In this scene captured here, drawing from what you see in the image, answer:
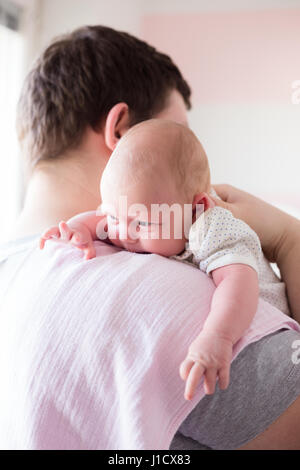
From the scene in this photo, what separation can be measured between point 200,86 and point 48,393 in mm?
2344

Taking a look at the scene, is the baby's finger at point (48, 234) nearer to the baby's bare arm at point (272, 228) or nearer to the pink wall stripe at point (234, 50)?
the baby's bare arm at point (272, 228)

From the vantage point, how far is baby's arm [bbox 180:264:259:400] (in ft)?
1.91

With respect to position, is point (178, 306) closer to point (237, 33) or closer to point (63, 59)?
point (63, 59)

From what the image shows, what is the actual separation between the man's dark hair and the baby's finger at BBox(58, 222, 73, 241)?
0.30 m

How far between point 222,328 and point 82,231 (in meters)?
0.32

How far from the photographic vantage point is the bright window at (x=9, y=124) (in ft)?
9.59

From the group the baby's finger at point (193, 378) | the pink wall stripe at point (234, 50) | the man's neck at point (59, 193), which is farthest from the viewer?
the pink wall stripe at point (234, 50)

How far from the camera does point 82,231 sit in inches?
32.5

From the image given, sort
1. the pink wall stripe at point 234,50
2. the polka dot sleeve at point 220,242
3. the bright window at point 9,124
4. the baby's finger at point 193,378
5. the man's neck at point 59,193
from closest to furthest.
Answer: the baby's finger at point 193,378 < the polka dot sleeve at point 220,242 < the man's neck at point 59,193 < the pink wall stripe at point 234,50 < the bright window at point 9,124

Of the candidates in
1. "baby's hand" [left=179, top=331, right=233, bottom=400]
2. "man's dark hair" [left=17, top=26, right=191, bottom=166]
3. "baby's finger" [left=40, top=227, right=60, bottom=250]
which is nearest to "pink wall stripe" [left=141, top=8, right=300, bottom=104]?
"man's dark hair" [left=17, top=26, right=191, bottom=166]

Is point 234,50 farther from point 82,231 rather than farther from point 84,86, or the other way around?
point 82,231

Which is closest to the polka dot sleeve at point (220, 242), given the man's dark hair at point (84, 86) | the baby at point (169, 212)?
the baby at point (169, 212)

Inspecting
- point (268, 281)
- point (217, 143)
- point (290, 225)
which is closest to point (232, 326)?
point (268, 281)

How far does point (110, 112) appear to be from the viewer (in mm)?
1021
